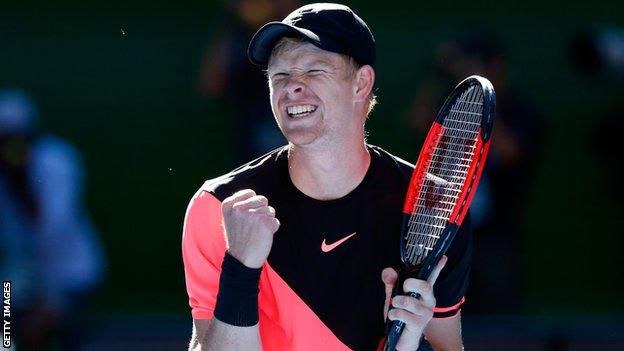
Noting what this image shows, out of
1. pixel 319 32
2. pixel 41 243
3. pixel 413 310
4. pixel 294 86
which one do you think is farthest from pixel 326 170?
pixel 41 243

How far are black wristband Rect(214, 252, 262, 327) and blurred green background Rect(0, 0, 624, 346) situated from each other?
119 inches

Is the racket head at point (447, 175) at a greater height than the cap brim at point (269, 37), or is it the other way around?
the cap brim at point (269, 37)

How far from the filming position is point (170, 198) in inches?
233

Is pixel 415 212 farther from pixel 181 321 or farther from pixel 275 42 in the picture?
pixel 181 321

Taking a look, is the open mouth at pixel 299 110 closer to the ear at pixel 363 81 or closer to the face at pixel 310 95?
the face at pixel 310 95

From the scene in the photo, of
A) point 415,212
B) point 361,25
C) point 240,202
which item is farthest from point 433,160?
point 240,202

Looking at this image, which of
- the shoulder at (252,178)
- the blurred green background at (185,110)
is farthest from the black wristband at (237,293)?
the blurred green background at (185,110)

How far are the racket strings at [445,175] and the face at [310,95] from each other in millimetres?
235

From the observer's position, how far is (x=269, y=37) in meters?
2.97

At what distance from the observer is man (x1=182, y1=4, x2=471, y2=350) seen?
2967 mm

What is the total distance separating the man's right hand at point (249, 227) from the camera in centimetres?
274

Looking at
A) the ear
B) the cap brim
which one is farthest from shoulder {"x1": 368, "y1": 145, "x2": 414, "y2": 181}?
the cap brim

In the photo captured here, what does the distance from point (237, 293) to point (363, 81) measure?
0.69 meters

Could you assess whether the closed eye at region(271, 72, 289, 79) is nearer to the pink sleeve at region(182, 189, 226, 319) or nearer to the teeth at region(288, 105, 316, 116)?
the teeth at region(288, 105, 316, 116)
